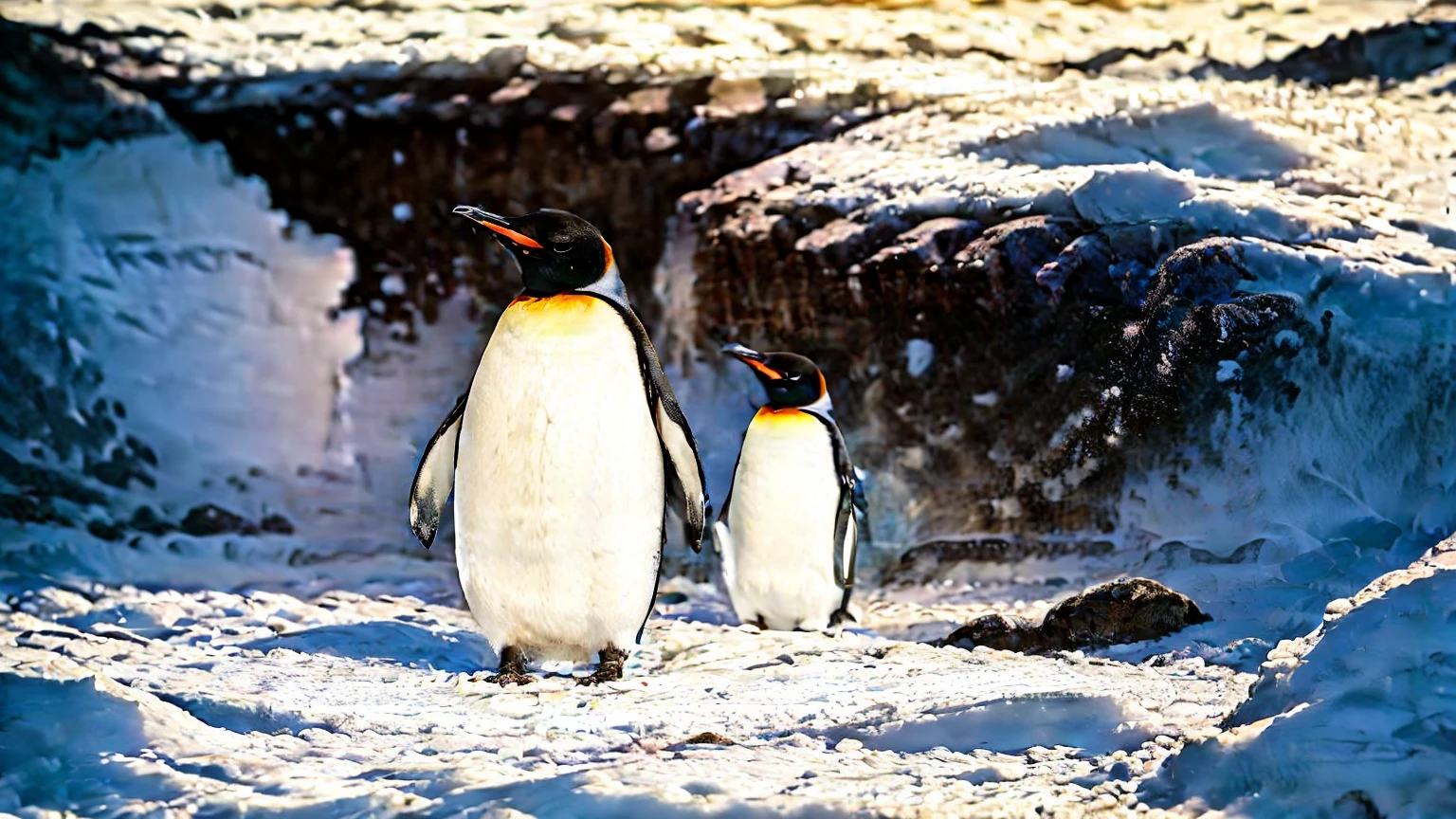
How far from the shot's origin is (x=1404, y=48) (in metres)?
4.69

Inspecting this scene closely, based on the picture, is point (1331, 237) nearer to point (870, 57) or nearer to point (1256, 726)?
point (1256, 726)

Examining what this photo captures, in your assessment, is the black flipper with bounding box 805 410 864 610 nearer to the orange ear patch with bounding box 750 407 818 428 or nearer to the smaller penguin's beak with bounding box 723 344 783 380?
the orange ear patch with bounding box 750 407 818 428

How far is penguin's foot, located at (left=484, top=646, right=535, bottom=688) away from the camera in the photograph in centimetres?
242

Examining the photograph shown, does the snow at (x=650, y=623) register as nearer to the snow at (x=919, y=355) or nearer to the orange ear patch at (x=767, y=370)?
the snow at (x=919, y=355)

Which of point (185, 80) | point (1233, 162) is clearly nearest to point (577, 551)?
point (1233, 162)

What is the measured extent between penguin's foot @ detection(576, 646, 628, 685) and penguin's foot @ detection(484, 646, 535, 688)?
109mm

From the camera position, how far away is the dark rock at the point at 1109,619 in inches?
109

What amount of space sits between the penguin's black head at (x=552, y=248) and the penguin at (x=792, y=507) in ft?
3.36

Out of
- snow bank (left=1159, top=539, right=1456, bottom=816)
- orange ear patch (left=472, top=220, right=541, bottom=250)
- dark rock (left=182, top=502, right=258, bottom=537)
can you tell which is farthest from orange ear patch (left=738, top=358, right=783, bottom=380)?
dark rock (left=182, top=502, right=258, bottom=537)

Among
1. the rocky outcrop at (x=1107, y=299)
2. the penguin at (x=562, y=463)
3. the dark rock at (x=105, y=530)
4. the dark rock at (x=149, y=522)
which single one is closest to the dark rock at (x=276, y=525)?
the dark rock at (x=149, y=522)

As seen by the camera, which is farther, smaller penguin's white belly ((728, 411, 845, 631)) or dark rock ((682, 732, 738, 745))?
smaller penguin's white belly ((728, 411, 845, 631))

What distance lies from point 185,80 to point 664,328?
2.70 m

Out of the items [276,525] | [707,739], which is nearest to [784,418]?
[707,739]

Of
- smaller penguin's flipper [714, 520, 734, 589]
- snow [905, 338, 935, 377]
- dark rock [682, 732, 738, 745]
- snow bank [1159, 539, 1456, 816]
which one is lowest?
smaller penguin's flipper [714, 520, 734, 589]
